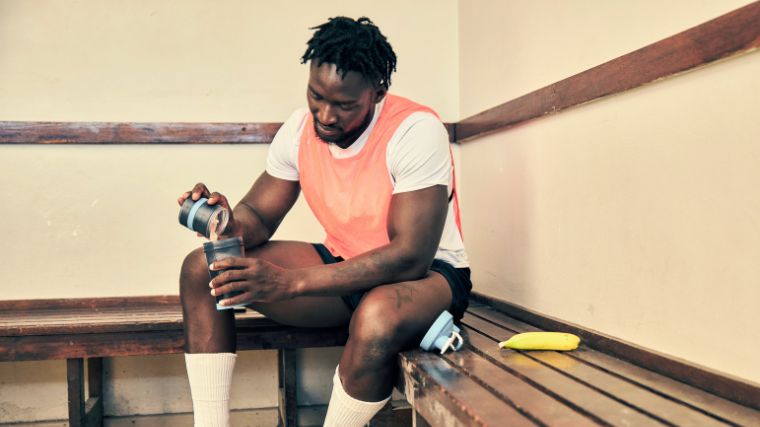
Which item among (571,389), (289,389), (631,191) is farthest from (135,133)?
(571,389)

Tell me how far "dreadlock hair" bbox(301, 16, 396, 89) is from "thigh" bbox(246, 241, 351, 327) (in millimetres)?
522

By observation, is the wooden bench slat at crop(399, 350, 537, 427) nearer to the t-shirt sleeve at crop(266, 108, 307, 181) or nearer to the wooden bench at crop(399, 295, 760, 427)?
the wooden bench at crop(399, 295, 760, 427)

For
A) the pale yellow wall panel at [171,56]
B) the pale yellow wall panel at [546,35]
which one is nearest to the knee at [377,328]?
the pale yellow wall panel at [546,35]

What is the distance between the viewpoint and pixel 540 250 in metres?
2.11

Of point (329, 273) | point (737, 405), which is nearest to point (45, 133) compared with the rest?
point (329, 273)

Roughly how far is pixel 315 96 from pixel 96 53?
133 cm

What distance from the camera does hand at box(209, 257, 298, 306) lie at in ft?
4.86

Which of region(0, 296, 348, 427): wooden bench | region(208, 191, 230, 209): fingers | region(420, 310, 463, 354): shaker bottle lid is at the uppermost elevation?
region(208, 191, 230, 209): fingers

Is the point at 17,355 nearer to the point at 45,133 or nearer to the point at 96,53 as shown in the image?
the point at 45,133

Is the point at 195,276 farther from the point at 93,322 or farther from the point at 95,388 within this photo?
the point at 95,388

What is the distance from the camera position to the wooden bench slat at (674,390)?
4.01 ft

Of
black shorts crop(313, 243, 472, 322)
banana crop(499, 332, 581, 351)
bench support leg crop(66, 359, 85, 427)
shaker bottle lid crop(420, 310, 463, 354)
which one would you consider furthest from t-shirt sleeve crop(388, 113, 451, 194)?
bench support leg crop(66, 359, 85, 427)

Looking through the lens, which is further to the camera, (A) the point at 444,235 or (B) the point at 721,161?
(A) the point at 444,235

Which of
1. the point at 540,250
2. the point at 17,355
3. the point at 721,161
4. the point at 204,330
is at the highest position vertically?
the point at 721,161
